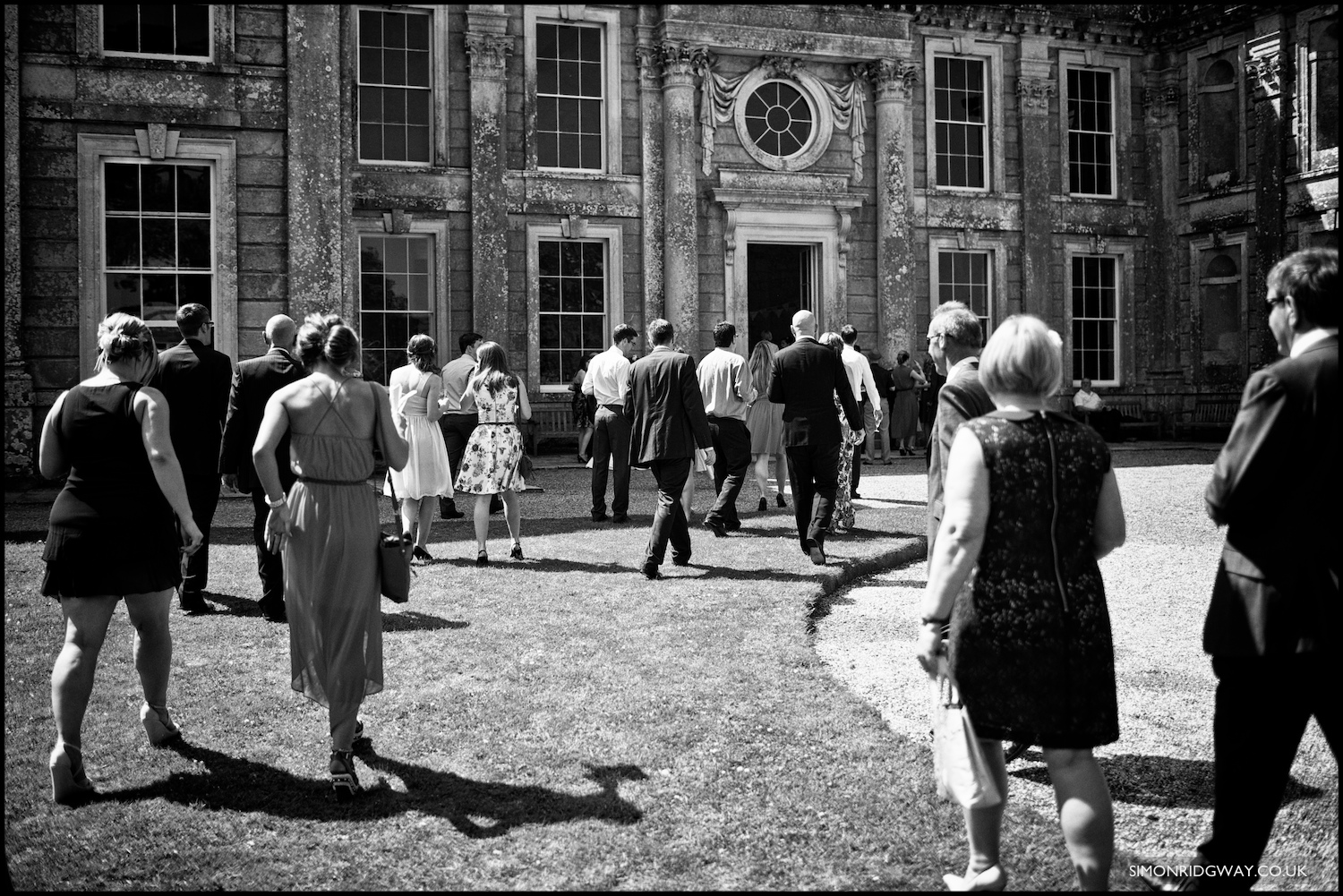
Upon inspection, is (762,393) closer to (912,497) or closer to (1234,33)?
(912,497)

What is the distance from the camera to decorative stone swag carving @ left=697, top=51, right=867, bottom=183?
19.3 meters

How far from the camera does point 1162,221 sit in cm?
2333

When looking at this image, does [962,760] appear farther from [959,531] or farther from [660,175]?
[660,175]

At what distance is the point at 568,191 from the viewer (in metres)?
18.8

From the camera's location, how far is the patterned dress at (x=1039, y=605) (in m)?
3.31

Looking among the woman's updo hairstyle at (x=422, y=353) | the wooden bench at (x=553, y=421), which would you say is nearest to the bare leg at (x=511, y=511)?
the woman's updo hairstyle at (x=422, y=353)

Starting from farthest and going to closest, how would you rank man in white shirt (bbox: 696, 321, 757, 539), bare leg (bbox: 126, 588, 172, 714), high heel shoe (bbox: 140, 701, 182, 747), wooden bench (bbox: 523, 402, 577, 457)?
wooden bench (bbox: 523, 402, 577, 457)
man in white shirt (bbox: 696, 321, 757, 539)
high heel shoe (bbox: 140, 701, 182, 747)
bare leg (bbox: 126, 588, 172, 714)

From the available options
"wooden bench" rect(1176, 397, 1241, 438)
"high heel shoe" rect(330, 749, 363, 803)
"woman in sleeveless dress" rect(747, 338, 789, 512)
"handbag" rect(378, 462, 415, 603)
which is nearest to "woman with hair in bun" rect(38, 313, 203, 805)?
"handbag" rect(378, 462, 415, 603)

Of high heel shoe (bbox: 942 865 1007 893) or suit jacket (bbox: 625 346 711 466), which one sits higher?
suit jacket (bbox: 625 346 711 466)

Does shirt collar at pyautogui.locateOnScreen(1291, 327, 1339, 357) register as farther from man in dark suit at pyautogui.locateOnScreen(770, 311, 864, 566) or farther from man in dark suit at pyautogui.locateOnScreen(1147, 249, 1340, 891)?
man in dark suit at pyautogui.locateOnScreen(770, 311, 864, 566)

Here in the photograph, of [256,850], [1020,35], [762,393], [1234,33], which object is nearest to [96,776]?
[256,850]

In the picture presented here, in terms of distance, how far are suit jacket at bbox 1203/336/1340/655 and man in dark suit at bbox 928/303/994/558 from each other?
46.3 inches

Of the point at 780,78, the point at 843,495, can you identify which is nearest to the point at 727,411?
the point at 843,495

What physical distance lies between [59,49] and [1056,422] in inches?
628
